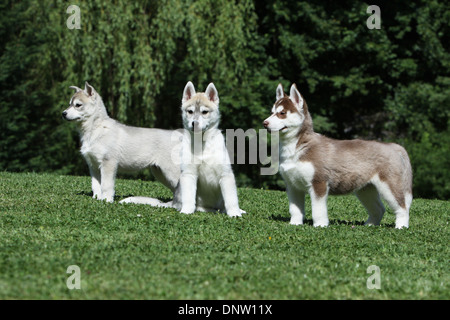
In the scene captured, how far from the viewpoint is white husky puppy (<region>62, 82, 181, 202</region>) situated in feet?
38.8

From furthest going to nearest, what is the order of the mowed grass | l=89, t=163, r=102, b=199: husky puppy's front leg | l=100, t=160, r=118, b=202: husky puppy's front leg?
l=89, t=163, r=102, b=199: husky puppy's front leg → l=100, t=160, r=118, b=202: husky puppy's front leg → the mowed grass

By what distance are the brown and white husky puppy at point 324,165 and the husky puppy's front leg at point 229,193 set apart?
40.3 inches

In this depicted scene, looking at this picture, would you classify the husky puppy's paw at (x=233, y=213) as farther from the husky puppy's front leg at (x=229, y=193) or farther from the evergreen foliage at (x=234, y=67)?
the evergreen foliage at (x=234, y=67)

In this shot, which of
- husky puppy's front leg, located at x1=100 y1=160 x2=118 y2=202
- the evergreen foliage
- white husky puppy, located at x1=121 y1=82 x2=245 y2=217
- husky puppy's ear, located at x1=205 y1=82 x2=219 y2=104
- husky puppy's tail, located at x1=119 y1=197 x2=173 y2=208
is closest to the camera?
white husky puppy, located at x1=121 y1=82 x2=245 y2=217

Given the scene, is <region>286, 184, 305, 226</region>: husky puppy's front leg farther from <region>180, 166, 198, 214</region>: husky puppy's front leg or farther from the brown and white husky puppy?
<region>180, 166, 198, 214</region>: husky puppy's front leg

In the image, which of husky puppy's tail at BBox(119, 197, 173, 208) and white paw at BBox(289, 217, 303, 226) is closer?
white paw at BBox(289, 217, 303, 226)

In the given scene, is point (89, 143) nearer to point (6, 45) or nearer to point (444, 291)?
point (444, 291)

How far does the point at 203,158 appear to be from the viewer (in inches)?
402

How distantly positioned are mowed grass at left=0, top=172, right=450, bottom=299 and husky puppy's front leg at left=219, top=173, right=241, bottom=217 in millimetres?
176

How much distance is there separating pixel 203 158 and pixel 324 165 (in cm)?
207

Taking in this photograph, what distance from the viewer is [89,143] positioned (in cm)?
1193

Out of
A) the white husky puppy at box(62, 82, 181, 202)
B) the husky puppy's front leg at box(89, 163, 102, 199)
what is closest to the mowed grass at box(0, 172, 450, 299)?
the husky puppy's front leg at box(89, 163, 102, 199)

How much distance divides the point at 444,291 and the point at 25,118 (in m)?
22.7
